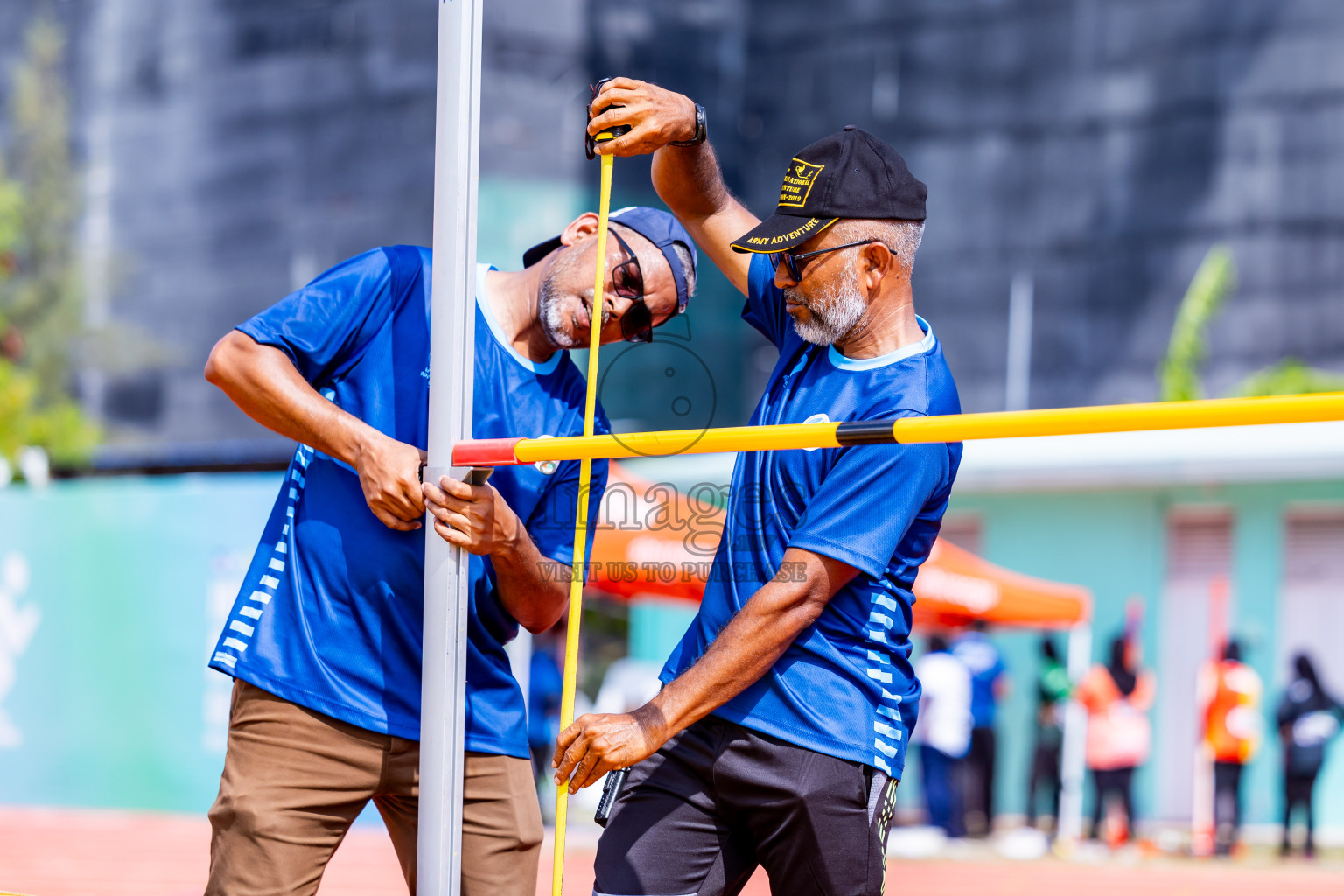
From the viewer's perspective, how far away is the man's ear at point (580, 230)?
9.49 feet

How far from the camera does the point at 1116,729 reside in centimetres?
1092

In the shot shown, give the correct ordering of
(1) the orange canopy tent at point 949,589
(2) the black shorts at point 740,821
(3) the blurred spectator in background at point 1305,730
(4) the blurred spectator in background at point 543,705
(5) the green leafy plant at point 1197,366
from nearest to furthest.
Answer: (2) the black shorts at point 740,821 → (1) the orange canopy tent at point 949,589 → (3) the blurred spectator in background at point 1305,730 → (4) the blurred spectator in background at point 543,705 → (5) the green leafy plant at point 1197,366

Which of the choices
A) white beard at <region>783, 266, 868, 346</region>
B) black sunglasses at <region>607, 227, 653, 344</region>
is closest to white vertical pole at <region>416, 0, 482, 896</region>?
black sunglasses at <region>607, 227, 653, 344</region>

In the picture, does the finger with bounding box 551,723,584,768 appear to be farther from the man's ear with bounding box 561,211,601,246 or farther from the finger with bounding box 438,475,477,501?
the man's ear with bounding box 561,211,601,246

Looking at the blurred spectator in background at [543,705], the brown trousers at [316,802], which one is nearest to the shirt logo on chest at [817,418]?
the brown trousers at [316,802]

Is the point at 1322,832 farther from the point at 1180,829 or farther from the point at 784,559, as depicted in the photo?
the point at 784,559

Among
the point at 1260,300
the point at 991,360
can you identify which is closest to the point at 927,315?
the point at 991,360

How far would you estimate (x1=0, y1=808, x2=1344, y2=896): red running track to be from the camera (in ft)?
25.8

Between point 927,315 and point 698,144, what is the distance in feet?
60.4

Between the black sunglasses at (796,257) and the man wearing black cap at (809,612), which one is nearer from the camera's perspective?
the man wearing black cap at (809,612)

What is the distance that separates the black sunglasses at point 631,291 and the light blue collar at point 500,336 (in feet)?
0.57

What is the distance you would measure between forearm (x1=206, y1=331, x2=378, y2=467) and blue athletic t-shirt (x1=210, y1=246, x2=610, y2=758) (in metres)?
0.04

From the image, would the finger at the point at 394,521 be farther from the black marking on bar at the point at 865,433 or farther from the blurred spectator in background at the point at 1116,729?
the blurred spectator in background at the point at 1116,729

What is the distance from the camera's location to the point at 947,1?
21.2 meters
